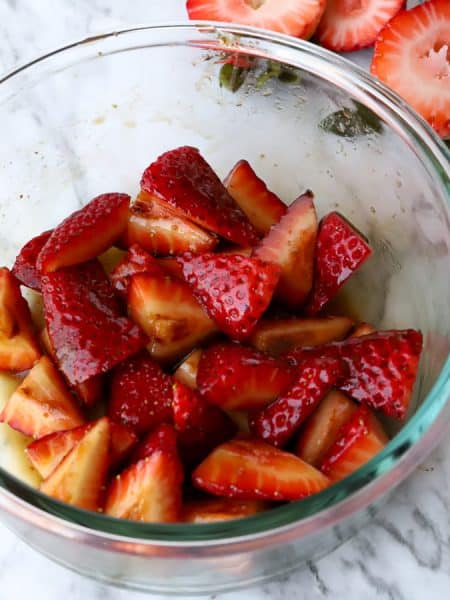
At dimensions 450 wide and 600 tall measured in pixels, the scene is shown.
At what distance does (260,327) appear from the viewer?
1.00 m

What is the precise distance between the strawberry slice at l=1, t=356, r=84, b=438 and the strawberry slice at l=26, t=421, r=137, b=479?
39mm

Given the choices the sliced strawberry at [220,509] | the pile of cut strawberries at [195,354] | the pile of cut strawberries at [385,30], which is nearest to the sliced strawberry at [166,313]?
the pile of cut strawberries at [195,354]

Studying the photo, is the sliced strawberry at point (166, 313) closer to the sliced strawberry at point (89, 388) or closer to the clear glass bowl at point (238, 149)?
the sliced strawberry at point (89, 388)

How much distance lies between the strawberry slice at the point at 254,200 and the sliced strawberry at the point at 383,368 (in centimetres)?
22

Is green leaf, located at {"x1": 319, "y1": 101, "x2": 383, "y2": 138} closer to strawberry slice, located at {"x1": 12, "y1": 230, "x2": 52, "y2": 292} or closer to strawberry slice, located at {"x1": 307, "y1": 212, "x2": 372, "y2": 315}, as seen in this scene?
strawberry slice, located at {"x1": 307, "y1": 212, "x2": 372, "y2": 315}

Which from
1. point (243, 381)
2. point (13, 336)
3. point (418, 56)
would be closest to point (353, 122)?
point (418, 56)

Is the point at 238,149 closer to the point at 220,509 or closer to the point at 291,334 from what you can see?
the point at 291,334

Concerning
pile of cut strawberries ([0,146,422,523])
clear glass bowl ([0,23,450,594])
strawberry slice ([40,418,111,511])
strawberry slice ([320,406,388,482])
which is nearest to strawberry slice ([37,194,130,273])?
pile of cut strawberries ([0,146,422,523])

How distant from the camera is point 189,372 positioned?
0.97 m

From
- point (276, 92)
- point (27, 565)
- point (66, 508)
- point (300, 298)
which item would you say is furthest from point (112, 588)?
point (276, 92)

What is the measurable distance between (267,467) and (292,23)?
28.0 inches

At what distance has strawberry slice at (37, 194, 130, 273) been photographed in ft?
3.32

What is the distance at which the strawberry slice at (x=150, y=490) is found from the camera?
2.66 feet

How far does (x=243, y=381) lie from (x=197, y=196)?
9.3 inches
